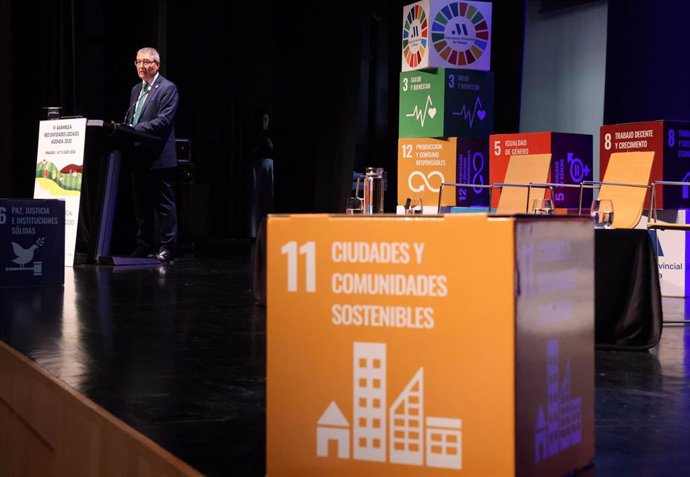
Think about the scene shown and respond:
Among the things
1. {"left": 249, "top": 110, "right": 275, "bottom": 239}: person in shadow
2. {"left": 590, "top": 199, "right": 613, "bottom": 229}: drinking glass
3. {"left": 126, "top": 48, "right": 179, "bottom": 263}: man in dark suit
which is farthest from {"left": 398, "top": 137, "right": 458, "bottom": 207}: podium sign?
{"left": 249, "top": 110, "right": 275, "bottom": 239}: person in shadow

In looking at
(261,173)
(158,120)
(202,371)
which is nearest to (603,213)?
(202,371)

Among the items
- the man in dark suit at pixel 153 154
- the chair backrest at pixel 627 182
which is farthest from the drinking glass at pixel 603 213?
the man in dark suit at pixel 153 154

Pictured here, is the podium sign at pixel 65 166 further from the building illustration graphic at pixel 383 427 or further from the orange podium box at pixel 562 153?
the building illustration graphic at pixel 383 427

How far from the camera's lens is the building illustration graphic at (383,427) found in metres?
1.29

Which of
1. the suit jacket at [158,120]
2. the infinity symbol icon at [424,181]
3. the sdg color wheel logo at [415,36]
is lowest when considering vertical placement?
the infinity symbol icon at [424,181]

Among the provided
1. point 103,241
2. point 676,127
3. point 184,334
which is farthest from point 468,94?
point 184,334

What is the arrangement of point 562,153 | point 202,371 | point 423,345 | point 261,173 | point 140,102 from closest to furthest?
1. point 423,345
2. point 202,371
3. point 562,153
4. point 140,102
5. point 261,173

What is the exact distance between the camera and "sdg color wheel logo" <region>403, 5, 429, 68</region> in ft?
21.0

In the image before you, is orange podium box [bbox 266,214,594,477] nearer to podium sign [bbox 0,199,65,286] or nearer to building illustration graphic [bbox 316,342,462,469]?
building illustration graphic [bbox 316,342,462,469]

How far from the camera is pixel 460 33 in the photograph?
646 cm

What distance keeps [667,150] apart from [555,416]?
3.97m

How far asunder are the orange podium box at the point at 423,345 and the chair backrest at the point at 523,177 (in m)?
4.23

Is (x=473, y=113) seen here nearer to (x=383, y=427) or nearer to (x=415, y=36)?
(x=415, y=36)

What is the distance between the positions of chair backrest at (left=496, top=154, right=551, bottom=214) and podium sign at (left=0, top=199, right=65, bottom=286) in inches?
102
